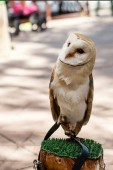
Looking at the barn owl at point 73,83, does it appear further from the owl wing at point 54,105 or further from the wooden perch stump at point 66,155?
the wooden perch stump at point 66,155

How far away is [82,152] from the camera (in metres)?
2.27

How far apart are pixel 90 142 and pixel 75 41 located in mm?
678

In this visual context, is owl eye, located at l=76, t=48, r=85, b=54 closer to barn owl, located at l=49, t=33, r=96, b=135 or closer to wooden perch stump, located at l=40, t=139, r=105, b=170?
barn owl, located at l=49, t=33, r=96, b=135

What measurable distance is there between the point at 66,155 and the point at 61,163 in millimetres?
70

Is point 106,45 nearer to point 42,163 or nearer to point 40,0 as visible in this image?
point 40,0

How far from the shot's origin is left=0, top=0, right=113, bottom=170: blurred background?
152 inches

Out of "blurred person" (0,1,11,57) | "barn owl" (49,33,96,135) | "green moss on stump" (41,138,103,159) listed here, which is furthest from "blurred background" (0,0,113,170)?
"barn owl" (49,33,96,135)

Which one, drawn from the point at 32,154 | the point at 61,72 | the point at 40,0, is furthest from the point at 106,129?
the point at 40,0

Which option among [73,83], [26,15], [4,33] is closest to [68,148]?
[73,83]

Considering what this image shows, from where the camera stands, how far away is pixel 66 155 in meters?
2.32

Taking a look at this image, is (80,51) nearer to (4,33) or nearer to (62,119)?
(62,119)

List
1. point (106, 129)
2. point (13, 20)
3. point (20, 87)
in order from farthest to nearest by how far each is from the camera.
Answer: point (13, 20)
point (20, 87)
point (106, 129)

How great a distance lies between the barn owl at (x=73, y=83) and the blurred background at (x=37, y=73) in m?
1.04

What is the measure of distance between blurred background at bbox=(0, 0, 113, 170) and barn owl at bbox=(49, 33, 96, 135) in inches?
40.8
